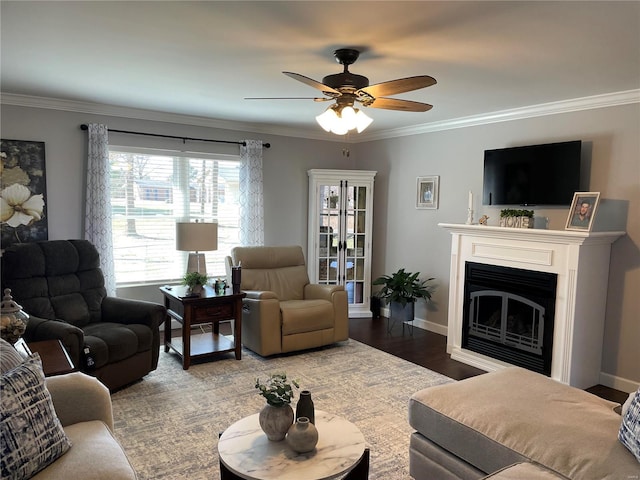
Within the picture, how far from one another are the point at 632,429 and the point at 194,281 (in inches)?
133

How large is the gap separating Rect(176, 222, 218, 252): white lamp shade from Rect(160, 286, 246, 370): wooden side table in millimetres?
412

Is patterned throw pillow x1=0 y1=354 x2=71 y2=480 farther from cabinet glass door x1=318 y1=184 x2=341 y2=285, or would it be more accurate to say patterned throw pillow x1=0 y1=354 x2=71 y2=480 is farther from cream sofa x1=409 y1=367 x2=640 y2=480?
cabinet glass door x1=318 y1=184 x2=341 y2=285

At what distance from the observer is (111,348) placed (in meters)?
3.29

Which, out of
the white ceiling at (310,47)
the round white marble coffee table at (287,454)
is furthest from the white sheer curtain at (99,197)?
the round white marble coffee table at (287,454)

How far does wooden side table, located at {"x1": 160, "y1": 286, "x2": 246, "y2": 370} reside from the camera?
3895mm

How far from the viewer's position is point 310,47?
275 centimetres

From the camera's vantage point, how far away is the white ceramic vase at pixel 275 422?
1.95 m

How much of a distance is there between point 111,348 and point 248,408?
1.08 m

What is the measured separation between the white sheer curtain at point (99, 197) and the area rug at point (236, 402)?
129 cm

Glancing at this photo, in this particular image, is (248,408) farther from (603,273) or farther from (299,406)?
(603,273)

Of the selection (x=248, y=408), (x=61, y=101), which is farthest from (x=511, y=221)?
(x=61, y=101)

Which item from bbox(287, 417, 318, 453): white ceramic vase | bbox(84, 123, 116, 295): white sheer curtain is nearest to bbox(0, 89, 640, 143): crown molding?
bbox(84, 123, 116, 295): white sheer curtain

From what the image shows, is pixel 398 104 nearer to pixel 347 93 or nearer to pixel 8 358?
pixel 347 93

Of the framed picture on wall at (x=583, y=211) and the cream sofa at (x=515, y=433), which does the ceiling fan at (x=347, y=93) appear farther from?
the framed picture on wall at (x=583, y=211)
